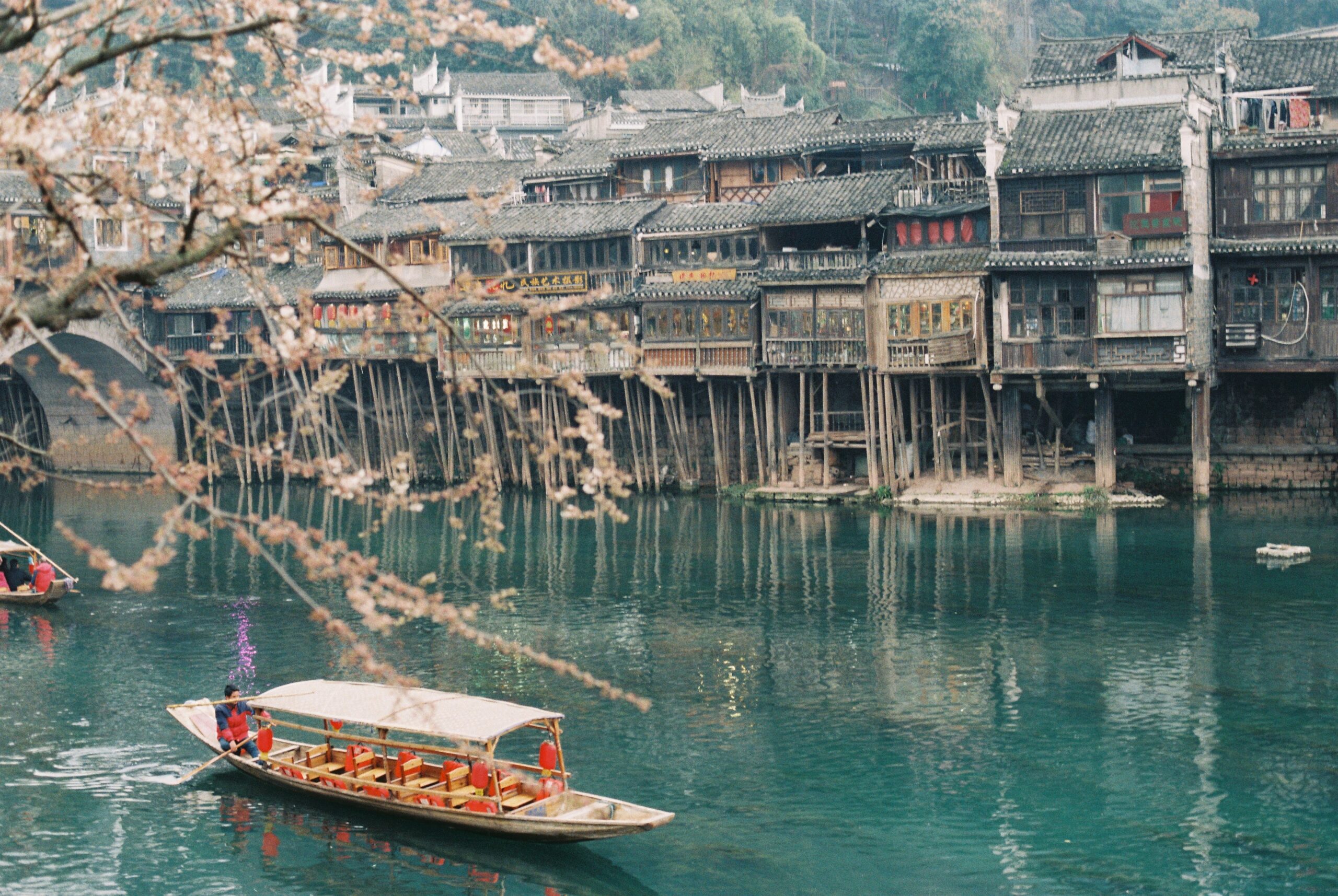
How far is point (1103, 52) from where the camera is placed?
5625 cm

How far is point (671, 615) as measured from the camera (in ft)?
120

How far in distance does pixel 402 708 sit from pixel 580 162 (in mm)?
47631

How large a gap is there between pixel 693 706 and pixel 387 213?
4345 cm

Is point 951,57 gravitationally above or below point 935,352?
above

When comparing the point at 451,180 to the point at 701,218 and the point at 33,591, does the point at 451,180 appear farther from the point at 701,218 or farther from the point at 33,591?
the point at 33,591

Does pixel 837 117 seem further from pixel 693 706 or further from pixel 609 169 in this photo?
pixel 693 706

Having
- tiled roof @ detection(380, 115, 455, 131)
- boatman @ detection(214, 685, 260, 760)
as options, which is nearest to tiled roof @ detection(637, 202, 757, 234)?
boatman @ detection(214, 685, 260, 760)

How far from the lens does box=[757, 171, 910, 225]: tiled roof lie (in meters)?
53.9

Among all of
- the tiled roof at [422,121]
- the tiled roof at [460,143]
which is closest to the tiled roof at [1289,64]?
the tiled roof at [460,143]

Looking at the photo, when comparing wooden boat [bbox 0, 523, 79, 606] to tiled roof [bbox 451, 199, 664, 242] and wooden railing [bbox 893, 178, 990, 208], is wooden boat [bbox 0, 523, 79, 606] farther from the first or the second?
wooden railing [bbox 893, 178, 990, 208]

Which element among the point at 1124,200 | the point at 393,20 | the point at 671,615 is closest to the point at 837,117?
the point at 1124,200


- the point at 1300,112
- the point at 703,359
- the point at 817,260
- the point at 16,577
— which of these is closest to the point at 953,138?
the point at 817,260

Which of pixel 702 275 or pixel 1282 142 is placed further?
pixel 702 275

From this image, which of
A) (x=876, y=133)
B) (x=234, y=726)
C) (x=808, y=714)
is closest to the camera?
(x=234, y=726)
